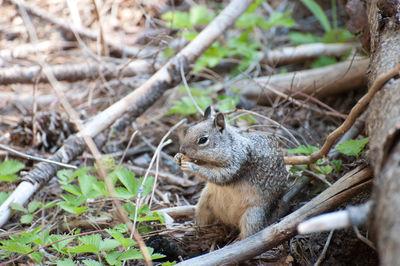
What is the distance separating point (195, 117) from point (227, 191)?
5.78ft

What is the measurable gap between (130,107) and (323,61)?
109 inches

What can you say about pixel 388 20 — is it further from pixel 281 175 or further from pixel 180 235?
pixel 180 235

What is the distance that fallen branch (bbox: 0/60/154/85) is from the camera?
4.71 meters

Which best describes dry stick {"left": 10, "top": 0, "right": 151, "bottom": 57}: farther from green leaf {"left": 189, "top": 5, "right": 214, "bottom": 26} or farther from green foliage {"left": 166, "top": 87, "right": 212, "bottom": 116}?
green foliage {"left": 166, "top": 87, "right": 212, "bottom": 116}

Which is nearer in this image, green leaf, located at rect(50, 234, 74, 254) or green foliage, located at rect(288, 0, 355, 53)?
green leaf, located at rect(50, 234, 74, 254)

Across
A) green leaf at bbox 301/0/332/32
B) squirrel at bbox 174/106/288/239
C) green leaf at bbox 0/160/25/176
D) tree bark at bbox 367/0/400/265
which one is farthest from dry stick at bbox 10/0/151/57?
tree bark at bbox 367/0/400/265

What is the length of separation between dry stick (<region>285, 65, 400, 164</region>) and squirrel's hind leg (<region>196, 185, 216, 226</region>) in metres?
0.77

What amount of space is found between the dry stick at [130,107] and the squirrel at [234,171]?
0.98m

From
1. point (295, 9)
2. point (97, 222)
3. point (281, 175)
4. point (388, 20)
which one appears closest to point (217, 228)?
point (281, 175)

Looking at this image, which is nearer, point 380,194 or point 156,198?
point 380,194

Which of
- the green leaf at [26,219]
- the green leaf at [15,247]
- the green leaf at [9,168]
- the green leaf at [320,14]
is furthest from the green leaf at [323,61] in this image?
the green leaf at [15,247]

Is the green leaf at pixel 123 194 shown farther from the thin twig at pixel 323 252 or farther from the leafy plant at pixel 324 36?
the leafy plant at pixel 324 36

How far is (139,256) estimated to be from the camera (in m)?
2.50

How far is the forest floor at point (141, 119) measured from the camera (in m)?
2.96
